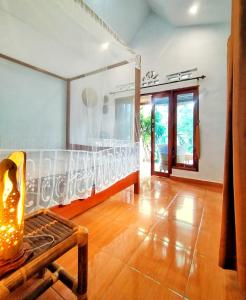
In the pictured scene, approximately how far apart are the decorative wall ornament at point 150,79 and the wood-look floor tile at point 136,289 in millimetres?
3567

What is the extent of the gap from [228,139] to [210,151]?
7.60 ft

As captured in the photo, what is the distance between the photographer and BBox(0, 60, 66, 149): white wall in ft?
6.87

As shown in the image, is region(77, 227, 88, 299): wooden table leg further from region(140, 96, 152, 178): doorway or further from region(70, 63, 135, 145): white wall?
region(140, 96, 152, 178): doorway

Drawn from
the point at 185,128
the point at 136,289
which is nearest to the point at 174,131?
the point at 185,128

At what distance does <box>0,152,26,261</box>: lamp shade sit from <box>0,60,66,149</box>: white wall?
175 centimetres

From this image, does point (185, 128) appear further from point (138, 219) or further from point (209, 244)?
point (209, 244)

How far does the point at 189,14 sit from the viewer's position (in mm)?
2871

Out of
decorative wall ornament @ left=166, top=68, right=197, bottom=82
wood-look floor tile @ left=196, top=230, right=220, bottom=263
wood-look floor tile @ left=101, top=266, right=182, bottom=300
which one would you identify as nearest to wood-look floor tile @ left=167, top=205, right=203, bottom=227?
wood-look floor tile @ left=196, top=230, right=220, bottom=263

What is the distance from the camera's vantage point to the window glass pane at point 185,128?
10.9 feet

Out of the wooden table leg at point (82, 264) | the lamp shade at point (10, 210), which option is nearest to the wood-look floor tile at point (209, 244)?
the wooden table leg at point (82, 264)

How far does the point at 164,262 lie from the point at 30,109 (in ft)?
7.91

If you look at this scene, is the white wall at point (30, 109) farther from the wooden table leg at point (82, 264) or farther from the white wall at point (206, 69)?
the white wall at point (206, 69)

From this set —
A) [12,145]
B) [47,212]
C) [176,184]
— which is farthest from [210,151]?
[12,145]

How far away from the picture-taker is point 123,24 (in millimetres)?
3549
